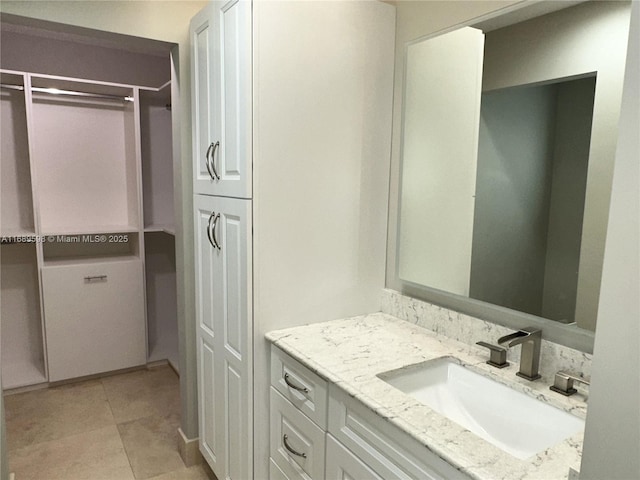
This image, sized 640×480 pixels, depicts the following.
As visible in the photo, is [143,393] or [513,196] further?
[143,393]

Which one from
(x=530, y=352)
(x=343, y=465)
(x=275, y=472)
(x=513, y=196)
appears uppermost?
(x=513, y=196)

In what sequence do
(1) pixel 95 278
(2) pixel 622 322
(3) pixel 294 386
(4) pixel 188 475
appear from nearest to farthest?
(2) pixel 622 322, (3) pixel 294 386, (4) pixel 188 475, (1) pixel 95 278

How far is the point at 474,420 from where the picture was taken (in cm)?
134

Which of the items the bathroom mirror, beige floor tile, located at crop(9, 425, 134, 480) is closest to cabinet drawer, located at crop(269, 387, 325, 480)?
the bathroom mirror

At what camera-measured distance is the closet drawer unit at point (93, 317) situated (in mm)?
3047

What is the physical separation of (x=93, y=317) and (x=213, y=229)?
190 centimetres

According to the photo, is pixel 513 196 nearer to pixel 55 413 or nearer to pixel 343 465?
pixel 343 465

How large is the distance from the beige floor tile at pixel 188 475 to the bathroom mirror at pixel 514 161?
148 cm

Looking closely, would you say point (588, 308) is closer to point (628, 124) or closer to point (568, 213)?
point (568, 213)

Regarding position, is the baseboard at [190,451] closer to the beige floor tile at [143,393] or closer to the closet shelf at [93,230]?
the beige floor tile at [143,393]

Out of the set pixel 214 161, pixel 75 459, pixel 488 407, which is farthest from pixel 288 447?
pixel 75 459

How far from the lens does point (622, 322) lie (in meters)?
0.49

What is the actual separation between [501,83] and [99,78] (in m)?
2.95

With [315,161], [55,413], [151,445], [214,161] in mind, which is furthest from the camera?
[55,413]
